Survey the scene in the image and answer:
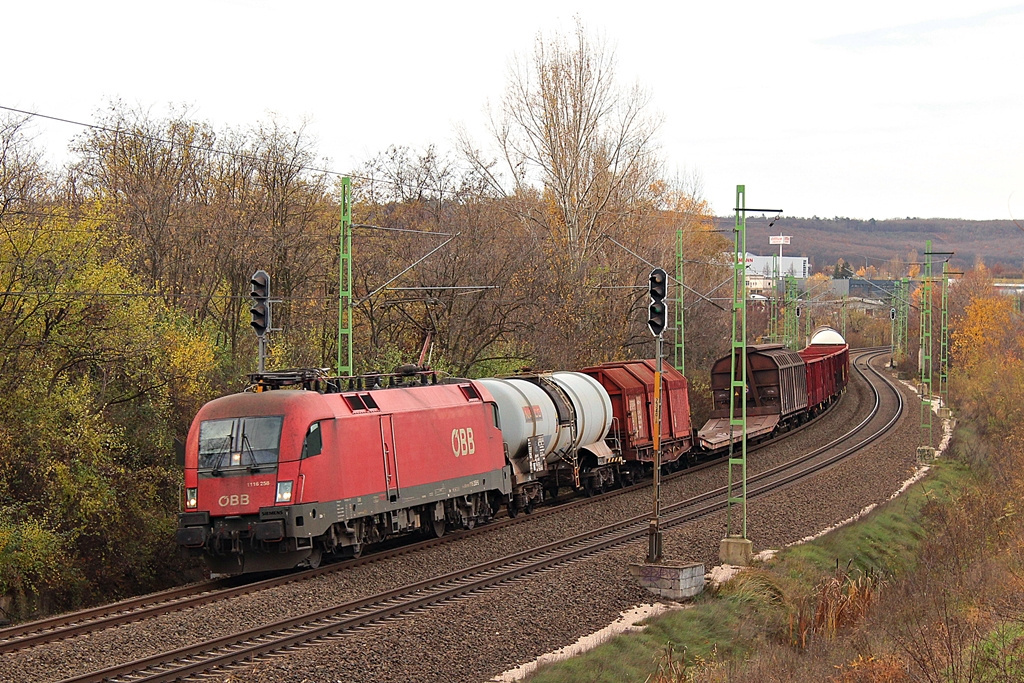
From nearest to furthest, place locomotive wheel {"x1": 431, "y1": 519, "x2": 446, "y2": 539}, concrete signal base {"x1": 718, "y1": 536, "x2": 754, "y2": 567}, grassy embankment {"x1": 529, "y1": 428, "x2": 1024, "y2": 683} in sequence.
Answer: grassy embankment {"x1": 529, "y1": 428, "x2": 1024, "y2": 683} < concrete signal base {"x1": 718, "y1": 536, "x2": 754, "y2": 567} < locomotive wheel {"x1": 431, "y1": 519, "x2": 446, "y2": 539}

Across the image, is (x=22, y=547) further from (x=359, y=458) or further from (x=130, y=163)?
(x=130, y=163)

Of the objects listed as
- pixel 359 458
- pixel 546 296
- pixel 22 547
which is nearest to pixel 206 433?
pixel 359 458

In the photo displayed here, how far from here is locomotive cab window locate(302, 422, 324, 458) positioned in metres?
17.3

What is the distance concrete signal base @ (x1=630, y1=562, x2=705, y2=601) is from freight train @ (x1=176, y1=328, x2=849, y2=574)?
465cm

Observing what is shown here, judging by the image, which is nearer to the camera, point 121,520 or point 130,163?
point 121,520

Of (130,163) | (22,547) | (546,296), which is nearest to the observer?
(22,547)

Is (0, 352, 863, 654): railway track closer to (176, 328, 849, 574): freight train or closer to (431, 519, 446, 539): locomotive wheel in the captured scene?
(431, 519, 446, 539): locomotive wheel

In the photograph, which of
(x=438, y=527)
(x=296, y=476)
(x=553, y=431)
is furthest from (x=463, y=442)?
(x=296, y=476)

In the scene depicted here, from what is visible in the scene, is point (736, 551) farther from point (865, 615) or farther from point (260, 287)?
point (260, 287)

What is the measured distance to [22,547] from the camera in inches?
741

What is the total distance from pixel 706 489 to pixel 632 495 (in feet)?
8.53

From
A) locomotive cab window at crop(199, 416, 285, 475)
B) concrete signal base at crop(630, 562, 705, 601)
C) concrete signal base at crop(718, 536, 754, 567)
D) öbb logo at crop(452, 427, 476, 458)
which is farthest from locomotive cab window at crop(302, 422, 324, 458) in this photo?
concrete signal base at crop(718, 536, 754, 567)

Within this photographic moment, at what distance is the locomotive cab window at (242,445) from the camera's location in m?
17.2

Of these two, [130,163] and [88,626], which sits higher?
[130,163]
